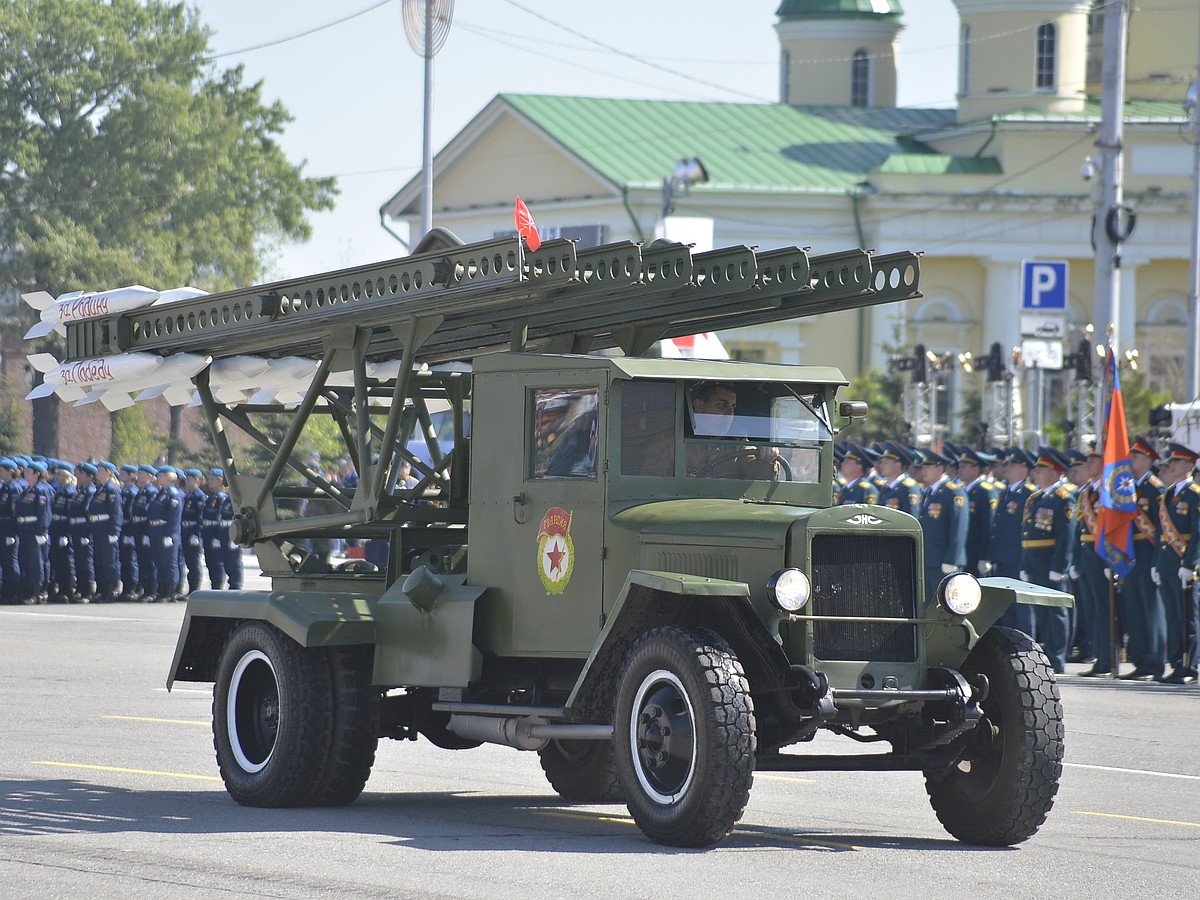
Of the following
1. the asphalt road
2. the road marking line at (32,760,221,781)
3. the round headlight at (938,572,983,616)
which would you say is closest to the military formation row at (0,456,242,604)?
the asphalt road

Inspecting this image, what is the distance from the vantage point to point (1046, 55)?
62000 millimetres

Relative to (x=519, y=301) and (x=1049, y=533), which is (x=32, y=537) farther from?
(x=519, y=301)

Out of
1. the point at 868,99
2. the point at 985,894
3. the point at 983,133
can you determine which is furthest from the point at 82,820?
the point at 868,99

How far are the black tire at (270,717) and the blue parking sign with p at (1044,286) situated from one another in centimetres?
1568

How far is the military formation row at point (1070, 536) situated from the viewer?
18609 millimetres

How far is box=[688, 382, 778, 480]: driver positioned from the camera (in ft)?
32.6

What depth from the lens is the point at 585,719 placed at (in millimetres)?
9664

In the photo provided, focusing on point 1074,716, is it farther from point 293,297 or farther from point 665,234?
A: point 665,234

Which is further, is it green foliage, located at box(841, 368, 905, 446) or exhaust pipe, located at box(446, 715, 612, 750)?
green foliage, located at box(841, 368, 905, 446)

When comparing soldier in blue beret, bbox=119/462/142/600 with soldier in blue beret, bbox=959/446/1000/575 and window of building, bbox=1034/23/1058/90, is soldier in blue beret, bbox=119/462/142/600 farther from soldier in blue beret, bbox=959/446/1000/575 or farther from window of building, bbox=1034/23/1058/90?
window of building, bbox=1034/23/1058/90

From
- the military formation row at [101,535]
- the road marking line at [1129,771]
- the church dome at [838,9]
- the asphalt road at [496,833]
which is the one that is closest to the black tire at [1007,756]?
the asphalt road at [496,833]

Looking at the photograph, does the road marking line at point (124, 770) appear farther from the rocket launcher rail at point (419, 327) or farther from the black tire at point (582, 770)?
the black tire at point (582, 770)

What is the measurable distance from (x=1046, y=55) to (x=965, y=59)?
2.47 metres

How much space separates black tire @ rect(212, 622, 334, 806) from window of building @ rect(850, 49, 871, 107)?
5953 cm
